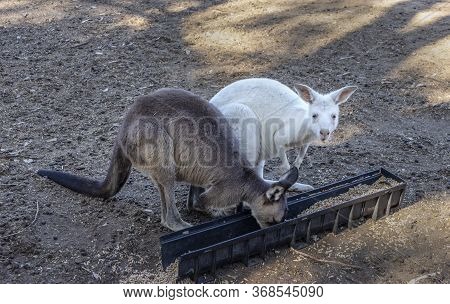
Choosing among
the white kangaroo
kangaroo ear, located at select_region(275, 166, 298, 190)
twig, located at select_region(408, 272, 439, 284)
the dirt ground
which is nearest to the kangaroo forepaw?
the white kangaroo

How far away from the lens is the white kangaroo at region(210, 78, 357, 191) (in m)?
4.13

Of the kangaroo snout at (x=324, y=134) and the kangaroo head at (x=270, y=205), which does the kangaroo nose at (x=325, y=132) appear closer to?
the kangaroo snout at (x=324, y=134)

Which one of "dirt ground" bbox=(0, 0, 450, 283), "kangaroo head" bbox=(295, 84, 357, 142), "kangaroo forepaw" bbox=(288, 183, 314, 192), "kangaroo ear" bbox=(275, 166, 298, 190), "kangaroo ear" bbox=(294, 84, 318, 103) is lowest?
"kangaroo forepaw" bbox=(288, 183, 314, 192)

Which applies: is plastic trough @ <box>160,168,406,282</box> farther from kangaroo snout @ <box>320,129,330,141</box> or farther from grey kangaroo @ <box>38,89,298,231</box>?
kangaroo snout @ <box>320,129,330,141</box>

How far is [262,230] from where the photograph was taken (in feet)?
11.5

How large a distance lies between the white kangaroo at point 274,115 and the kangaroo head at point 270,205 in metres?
0.48

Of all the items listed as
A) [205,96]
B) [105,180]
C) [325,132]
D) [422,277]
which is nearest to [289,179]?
[325,132]

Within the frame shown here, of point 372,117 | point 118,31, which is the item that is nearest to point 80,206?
point 372,117

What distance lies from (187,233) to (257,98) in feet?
4.15

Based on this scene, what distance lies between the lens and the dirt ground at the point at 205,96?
360 cm

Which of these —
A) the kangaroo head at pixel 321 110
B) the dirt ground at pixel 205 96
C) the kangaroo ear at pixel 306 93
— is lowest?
the dirt ground at pixel 205 96

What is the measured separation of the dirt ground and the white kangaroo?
1.65 ft

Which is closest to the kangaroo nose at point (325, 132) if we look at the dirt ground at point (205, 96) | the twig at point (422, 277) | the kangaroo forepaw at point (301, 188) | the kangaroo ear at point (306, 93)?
the kangaroo ear at point (306, 93)

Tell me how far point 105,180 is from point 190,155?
2.20ft
